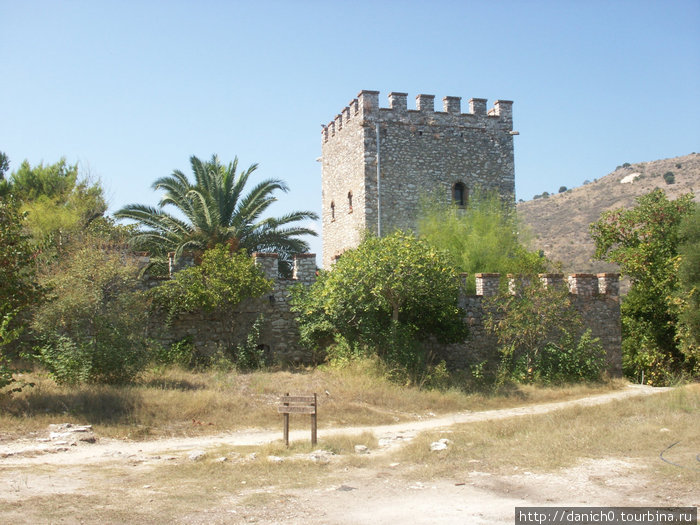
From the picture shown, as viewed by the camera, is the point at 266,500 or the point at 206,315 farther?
the point at 206,315

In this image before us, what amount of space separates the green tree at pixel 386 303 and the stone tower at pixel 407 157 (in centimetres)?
539

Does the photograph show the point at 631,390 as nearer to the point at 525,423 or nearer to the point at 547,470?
the point at 525,423

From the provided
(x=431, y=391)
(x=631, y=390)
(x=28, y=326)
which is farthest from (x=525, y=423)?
(x=28, y=326)

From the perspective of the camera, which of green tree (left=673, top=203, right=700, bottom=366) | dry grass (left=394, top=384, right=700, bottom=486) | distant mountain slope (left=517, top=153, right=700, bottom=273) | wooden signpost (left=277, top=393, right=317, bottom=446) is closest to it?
dry grass (left=394, top=384, right=700, bottom=486)

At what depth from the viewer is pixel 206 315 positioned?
1636cm

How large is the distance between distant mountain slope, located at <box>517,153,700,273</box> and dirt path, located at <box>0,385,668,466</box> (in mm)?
31359

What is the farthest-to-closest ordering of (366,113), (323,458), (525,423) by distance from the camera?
1. (366,113)
2. (525,423)
3. (323,458)

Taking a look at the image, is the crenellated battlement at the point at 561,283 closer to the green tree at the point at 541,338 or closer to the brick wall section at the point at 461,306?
the brick wall section at the point at 461,306

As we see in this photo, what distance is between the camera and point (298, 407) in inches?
394

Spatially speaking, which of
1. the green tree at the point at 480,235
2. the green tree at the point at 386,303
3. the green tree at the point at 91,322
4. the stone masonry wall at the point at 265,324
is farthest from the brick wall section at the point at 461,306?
the green tree at the point at 91,322

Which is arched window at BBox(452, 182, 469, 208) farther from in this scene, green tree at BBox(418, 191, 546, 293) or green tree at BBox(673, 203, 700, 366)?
green tree at BBox(673, 203, 700, 366)

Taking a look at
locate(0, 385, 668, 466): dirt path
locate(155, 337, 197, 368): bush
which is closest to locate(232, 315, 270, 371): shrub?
locate(155, 337, 197, 368): bush

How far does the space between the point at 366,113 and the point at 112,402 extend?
544 inches

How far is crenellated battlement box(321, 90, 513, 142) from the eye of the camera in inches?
875
